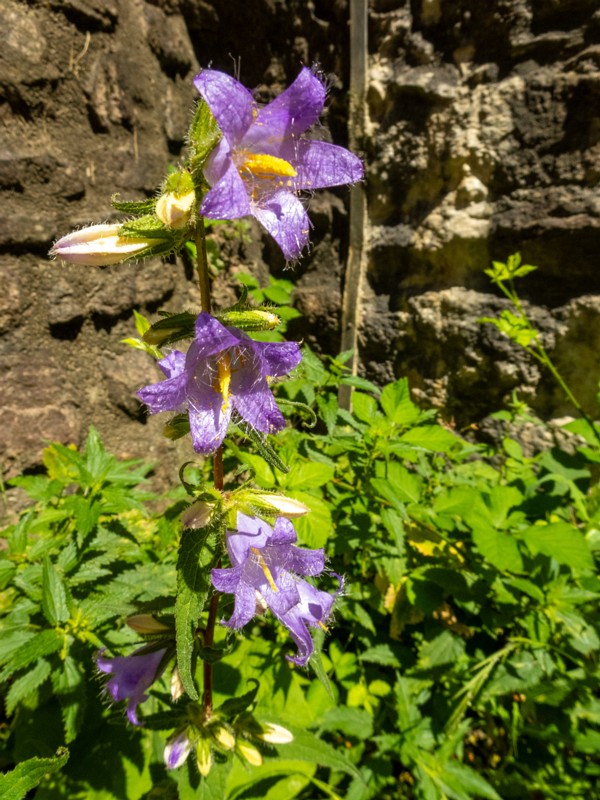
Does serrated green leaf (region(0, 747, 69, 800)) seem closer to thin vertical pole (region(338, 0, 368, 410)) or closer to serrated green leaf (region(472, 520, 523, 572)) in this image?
serrated green leaf (region(472, 520, 523, 572))

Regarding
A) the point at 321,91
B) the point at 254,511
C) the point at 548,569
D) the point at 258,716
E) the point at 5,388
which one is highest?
the point at 321,91

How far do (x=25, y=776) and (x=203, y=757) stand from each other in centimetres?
51

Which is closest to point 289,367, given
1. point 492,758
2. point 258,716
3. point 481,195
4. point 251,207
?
point 251,207

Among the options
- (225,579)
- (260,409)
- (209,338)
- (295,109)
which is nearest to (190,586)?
(225,579)

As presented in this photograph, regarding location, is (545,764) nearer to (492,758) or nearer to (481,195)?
(492,758)

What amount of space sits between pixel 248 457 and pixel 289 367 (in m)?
0.67

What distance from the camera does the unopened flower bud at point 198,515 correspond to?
3.34ft

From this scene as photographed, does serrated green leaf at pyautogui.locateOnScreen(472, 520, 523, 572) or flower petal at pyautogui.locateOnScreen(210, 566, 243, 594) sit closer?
flower petal at pyautogui.locateOnScreen(210, 566, 243, 594)

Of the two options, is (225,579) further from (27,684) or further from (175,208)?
(27,684)

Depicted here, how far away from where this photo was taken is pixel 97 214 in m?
2.71

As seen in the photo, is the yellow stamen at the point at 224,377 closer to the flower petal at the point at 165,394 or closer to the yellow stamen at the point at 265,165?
the flower petal at the point at 165,394

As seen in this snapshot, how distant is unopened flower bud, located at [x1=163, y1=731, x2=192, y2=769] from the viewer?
121cm

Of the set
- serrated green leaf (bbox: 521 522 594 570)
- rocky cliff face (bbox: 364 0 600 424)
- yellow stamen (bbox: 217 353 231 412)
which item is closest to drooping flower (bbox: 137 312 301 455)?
yellow stamen (bbox: 217 353 231 412)

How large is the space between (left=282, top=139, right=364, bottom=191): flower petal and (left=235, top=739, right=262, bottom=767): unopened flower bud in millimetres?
1498
